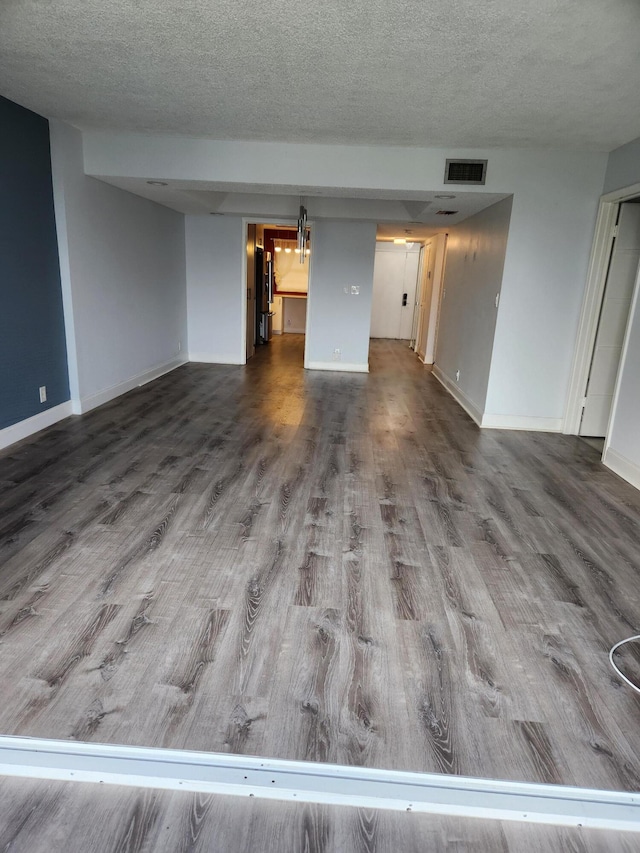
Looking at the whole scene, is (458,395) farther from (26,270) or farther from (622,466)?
(26,270)

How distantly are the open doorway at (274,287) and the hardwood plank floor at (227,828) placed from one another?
6.18 meters

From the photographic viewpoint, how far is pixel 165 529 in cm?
288

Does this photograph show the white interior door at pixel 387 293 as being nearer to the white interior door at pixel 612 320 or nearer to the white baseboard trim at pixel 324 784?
the white interior door at pixel 612 320

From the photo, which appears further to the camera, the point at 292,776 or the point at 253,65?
the point at 253,65

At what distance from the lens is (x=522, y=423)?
5.24 m

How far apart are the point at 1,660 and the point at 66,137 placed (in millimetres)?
4242

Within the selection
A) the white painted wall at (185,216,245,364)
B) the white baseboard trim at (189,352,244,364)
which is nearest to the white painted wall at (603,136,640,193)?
the white painted wall at (185,216,245,364)

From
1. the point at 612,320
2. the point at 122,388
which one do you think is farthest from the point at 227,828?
the point at 122,388

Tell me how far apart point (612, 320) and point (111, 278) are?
4.97 metres

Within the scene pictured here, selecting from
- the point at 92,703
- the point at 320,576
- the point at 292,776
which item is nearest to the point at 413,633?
the point at 320,576

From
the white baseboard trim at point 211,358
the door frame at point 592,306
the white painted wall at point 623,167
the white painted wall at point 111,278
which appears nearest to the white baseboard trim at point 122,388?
the white painted wall at point 111,278

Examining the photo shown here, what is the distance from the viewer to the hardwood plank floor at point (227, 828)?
4.26ft

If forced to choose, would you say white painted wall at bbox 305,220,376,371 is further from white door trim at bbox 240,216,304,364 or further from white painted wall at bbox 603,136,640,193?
white painted wall at bbox 603,136,640,193

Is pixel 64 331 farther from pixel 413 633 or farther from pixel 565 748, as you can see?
pixel 565 748
